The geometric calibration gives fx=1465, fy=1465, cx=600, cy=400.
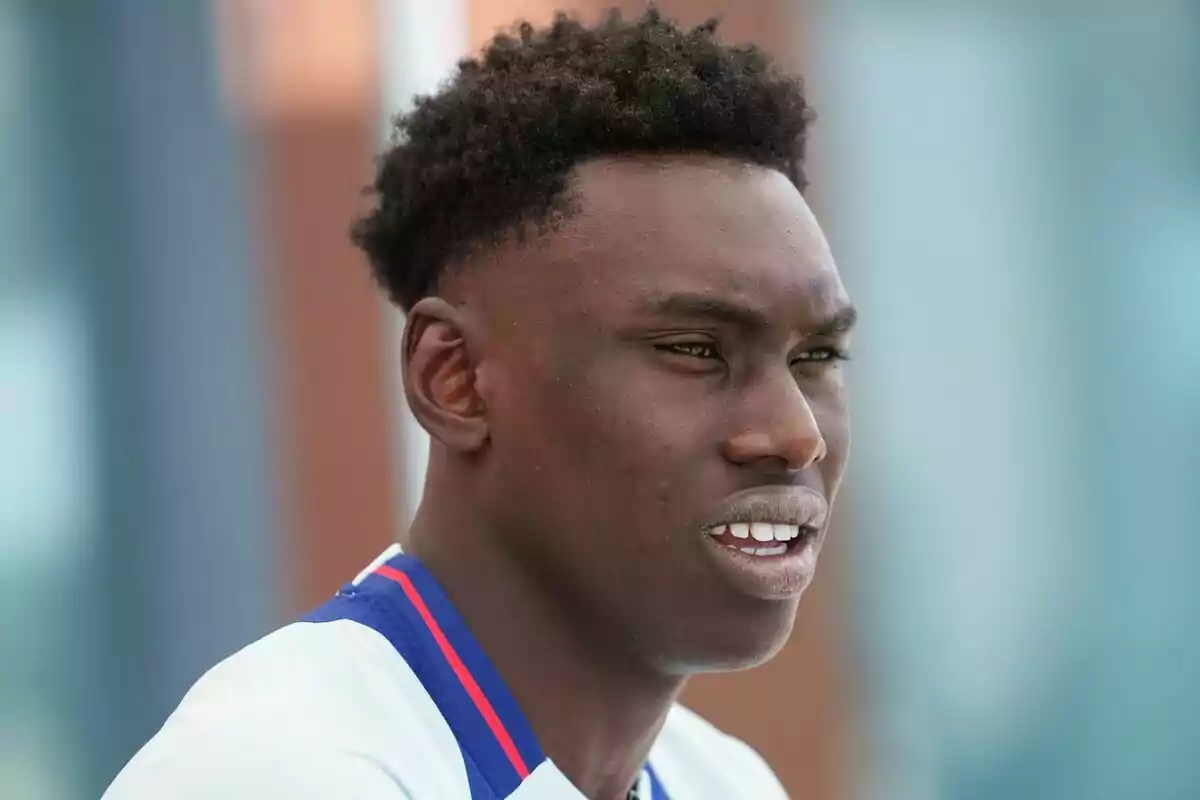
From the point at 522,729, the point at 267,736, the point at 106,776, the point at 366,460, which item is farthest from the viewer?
the point at 366,460

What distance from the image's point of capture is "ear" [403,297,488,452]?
3.58 ft

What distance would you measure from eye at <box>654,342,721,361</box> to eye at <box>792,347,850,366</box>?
7 cm

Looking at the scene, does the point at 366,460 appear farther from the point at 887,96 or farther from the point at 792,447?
the point at 792,447

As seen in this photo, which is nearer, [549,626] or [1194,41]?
[549,626]

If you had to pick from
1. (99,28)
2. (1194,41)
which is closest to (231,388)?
(99,28)

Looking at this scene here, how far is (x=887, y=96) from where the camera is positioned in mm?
2453

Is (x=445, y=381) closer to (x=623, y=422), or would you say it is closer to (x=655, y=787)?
(x=623, y=422)

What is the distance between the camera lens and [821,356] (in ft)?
3.62

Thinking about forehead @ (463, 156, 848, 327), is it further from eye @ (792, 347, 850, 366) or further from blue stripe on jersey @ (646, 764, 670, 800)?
blue stripe on jersey @ (646, 764, 670, 800)

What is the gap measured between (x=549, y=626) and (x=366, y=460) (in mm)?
1318

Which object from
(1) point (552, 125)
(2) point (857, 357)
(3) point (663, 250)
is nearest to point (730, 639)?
(3) point (663, 250)

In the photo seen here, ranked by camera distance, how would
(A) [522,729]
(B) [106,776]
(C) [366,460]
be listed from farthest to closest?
(C) [366,460]
(B) [106,776]
(A) [522,729]

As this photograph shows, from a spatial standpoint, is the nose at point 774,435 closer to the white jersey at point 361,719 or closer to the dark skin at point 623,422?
the dark skin at point 623,422

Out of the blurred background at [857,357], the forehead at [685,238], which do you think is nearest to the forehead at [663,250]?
the forehead at [685,238]
